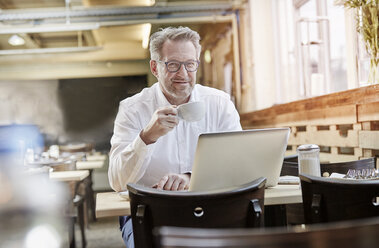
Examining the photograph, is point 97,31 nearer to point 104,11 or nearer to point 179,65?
point 104,11

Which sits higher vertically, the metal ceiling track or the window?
the metal ceiling track

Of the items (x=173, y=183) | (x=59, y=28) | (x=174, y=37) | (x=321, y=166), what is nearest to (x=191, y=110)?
(x=173, y=183)

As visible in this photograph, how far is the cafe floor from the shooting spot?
4645 mm

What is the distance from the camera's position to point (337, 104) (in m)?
3.28

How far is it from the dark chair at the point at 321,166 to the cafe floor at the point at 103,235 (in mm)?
2589

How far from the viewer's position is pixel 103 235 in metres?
5.10

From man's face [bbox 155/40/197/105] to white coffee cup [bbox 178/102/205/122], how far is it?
40 centimetres

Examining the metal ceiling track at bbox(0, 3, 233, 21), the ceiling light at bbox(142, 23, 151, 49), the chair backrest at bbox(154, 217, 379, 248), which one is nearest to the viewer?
the chair backrest at bbox(154, 217, 379, 248)

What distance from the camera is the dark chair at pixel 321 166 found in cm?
207

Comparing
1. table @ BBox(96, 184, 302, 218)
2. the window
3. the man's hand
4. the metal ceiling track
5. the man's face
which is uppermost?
the metal ceiling track

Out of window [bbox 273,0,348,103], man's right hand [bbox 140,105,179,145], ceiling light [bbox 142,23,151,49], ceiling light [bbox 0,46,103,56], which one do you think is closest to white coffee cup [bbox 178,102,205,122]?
man's right hand [bbox 140,105,179,145]

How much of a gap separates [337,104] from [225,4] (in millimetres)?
4513

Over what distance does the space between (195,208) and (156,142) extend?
0.97 metres

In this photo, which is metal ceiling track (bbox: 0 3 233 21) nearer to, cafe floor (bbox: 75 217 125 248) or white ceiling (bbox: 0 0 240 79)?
white ceiling (bbox: 0 0 240 79)
